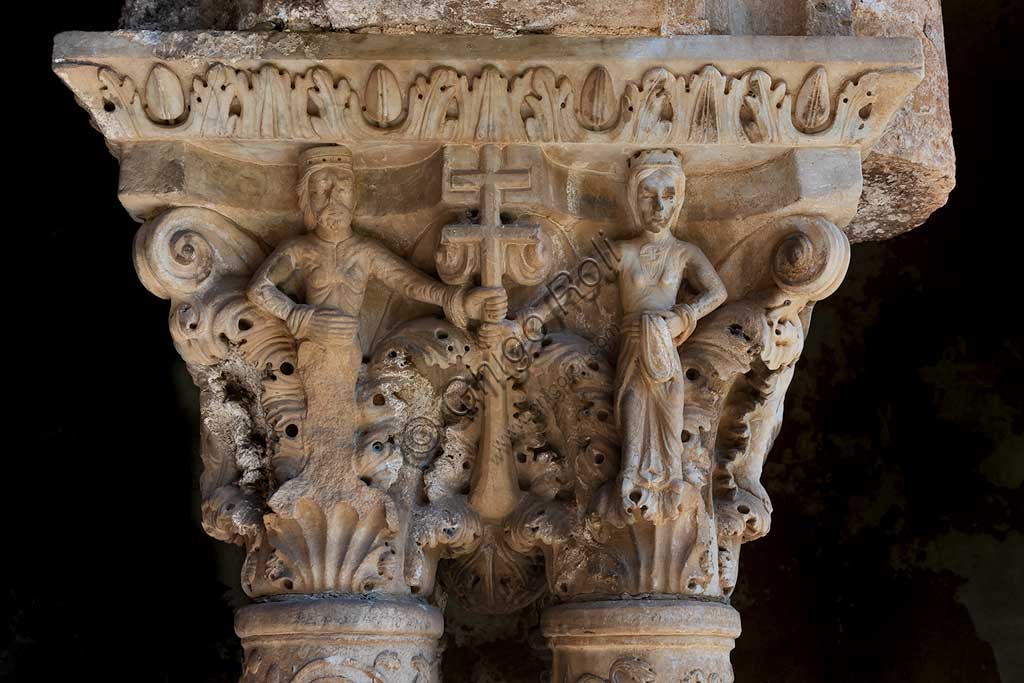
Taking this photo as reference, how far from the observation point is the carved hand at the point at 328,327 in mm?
2531

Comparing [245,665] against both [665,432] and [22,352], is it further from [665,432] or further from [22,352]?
[22,352]

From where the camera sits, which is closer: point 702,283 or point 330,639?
point 330,639

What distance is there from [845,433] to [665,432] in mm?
2034

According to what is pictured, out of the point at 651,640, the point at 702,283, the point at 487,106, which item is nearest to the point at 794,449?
the point at 702,283

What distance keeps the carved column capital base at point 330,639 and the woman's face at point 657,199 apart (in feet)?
2.87

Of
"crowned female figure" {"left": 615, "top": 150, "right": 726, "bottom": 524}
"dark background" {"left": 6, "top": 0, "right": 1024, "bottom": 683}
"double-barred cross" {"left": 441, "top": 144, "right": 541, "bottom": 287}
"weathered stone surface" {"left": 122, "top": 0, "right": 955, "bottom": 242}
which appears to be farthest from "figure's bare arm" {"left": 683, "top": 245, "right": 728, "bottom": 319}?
"dark background" {"left": 6, "top": 0, "right": 1024, "bottom": 683}

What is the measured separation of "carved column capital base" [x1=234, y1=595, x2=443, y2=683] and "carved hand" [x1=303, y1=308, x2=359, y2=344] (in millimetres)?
487

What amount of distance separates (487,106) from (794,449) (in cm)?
227

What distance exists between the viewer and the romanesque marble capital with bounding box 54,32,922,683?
8.12ft

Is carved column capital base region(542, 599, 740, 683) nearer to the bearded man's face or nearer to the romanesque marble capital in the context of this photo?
the romanesque marble capital

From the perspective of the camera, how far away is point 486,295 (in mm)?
2490

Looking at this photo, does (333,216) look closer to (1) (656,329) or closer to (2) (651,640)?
A: (1) (656,329)

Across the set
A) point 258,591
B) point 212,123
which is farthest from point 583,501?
point 212,123

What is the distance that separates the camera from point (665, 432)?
2.50 meters
